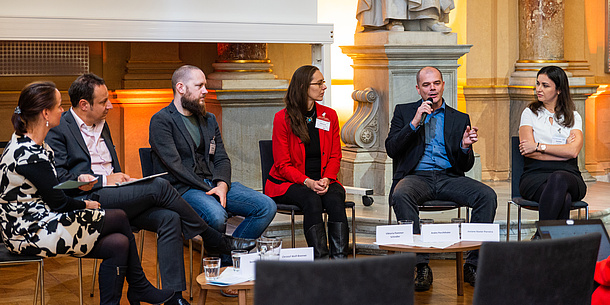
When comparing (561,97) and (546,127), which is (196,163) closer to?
(546,127)

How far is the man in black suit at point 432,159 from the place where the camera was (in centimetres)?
425

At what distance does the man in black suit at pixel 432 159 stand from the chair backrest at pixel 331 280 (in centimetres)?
220

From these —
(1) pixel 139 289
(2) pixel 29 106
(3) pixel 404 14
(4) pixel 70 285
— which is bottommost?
(4) pixel 70 285

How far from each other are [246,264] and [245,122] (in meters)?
3.14

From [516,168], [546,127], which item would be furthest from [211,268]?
[546,127]

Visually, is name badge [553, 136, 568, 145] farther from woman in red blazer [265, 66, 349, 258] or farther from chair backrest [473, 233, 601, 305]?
chair backrest [473, 233, 601, 305]

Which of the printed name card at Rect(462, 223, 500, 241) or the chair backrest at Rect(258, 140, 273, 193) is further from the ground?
the chair backrest at Rect(258, 140, 273, 193)

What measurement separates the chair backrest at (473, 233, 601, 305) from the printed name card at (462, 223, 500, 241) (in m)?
1.30

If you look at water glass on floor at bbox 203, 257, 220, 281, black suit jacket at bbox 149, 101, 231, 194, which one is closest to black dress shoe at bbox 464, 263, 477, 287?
black suit jacket at bbox 149, 101, 231, 194

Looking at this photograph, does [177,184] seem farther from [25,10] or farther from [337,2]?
[337,2]

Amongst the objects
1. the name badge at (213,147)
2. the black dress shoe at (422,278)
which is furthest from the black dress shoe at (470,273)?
the name badge at (213,147)

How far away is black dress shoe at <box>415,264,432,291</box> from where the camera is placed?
13.5 ft

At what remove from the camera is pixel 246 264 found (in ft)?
9.61

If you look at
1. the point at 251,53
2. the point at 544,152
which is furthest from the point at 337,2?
the point at 544,152
